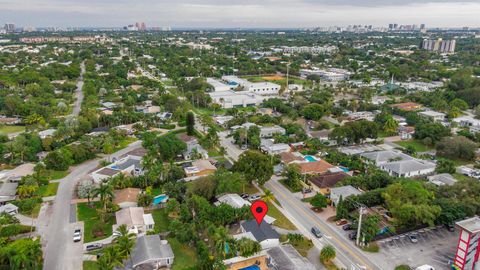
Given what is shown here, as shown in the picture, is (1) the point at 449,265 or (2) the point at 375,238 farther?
(2) the point at 375,238

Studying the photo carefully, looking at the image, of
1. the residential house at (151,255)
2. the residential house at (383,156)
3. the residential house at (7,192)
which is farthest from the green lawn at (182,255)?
the residential house at (383,156)

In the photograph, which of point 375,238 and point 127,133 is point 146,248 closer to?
point 375,238

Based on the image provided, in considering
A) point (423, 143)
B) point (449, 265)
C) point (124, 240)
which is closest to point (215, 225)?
point (124, 240)

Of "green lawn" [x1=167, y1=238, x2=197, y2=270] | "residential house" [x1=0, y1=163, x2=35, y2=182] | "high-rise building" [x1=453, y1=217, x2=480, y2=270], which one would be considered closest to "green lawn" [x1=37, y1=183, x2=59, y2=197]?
"residential house" [x1=0, y1=163, x2=35, y2=182]

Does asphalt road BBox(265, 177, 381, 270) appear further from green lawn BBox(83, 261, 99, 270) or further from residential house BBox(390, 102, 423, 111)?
residential house BBox(390, 102, 423, 111)

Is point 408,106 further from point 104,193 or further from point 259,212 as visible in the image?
point 104,193

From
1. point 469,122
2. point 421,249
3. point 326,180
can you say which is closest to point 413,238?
point 421,249
